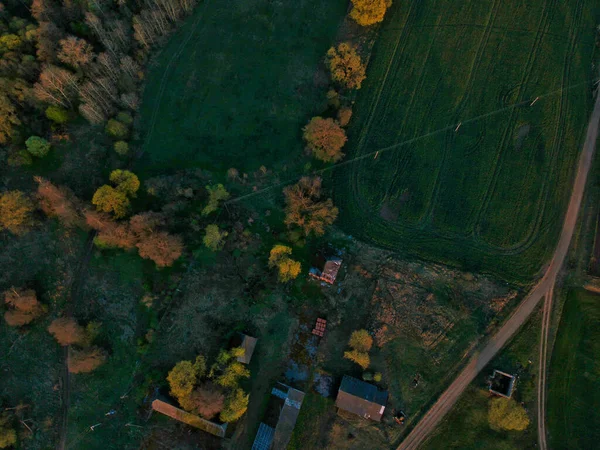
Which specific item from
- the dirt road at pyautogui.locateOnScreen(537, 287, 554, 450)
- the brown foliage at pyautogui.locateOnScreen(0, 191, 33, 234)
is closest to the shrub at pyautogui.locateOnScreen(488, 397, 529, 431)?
the dirt road at pyautogui.locateOnScreen(537, 287, 554, 450)

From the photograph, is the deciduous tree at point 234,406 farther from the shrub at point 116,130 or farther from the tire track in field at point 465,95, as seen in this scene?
the shrub at point 116,130

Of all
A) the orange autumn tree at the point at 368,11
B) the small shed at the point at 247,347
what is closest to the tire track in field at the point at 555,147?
the orange autumn tree at the point at 368,11

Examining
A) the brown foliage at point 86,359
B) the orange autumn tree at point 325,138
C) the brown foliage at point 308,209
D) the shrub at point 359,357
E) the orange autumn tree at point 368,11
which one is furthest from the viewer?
the orange autumn tree at point 368,11

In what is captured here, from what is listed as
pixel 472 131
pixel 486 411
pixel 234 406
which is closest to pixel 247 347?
pixel 234 406

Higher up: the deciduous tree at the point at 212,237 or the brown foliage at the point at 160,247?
the deciduous tree at the point at 212,237

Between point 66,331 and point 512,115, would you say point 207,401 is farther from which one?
point 512,115

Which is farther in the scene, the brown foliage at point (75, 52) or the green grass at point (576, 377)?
the brown foliage at point (75, 52)

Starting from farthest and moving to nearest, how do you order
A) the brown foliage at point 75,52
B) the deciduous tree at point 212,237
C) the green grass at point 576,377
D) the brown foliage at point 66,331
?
the brown foliage at point 75,52 → the deciduous tree at point 212,237 → the green grass at point 576,377 → the brown foliage at point 66,331

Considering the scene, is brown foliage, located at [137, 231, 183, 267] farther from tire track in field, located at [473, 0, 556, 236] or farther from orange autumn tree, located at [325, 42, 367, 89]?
tire track in field, located at [473, 0, 556, 236]
